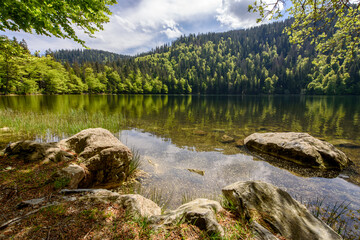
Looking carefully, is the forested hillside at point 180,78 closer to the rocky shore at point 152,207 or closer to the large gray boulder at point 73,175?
the rocky shore at point 152,207

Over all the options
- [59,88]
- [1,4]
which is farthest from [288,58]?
[1,4]

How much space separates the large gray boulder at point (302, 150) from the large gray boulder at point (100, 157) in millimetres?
8261

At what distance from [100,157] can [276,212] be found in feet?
18.1

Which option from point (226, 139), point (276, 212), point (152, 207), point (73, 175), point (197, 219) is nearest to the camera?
point (197, 219)

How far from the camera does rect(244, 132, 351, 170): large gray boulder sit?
7867 mm

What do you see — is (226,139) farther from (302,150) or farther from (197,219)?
(197,219)

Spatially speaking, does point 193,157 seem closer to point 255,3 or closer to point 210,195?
point 210,195

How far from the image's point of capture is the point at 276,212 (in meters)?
3.32

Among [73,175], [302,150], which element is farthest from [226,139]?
[73,175]

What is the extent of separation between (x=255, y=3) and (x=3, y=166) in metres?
9.46

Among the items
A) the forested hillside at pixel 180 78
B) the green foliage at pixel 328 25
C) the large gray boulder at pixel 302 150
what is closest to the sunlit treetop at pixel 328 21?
the green foliage at pixel 328 25

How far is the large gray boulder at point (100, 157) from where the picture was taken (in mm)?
5589

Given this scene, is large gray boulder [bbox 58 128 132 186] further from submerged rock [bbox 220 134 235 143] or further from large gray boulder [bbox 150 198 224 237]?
submerged rock [bbox 220 134 235 143]

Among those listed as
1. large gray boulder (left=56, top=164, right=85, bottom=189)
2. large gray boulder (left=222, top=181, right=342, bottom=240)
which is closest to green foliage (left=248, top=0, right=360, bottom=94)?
large gray boulder (left=222, top=181, right=342, bottom=240)
